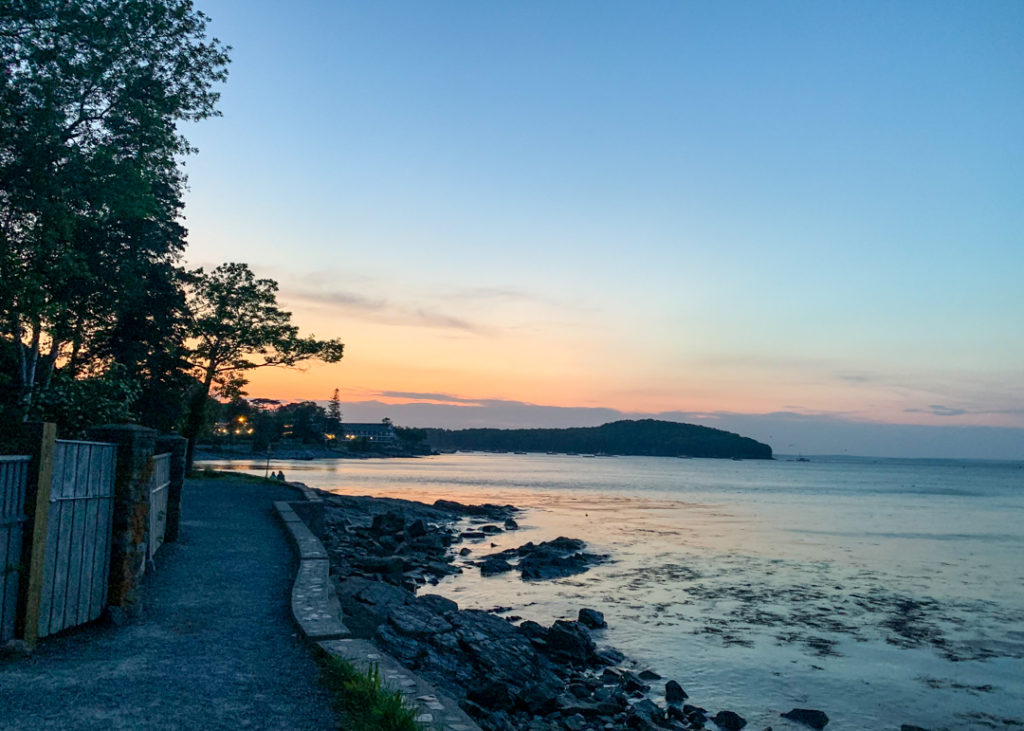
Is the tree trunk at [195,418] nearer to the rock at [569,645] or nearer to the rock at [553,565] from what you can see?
the rock at [553,565]

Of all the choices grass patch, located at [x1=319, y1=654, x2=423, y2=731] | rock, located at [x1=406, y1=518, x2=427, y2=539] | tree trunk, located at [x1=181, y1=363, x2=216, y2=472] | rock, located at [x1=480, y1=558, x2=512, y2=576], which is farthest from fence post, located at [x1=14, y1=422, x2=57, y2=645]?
tree trunk, located at [x1=181, y1=363, x2=216, y2=472]

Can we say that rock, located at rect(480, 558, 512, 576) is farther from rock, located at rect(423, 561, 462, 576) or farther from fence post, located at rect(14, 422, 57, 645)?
fence post, located at rect(14, 422, 57, 645)

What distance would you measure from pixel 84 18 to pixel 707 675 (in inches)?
782

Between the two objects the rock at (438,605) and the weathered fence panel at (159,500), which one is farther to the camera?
the rock at (438,605)

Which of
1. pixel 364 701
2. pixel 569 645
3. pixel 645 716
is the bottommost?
pixel 645 716

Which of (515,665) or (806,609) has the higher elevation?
(515,665)

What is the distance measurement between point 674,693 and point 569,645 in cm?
247

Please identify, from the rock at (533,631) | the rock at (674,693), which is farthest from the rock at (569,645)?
the rock at (674,693)

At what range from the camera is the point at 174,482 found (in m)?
15.7

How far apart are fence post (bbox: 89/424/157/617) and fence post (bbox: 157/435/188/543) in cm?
579

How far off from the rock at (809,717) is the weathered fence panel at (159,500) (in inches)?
440

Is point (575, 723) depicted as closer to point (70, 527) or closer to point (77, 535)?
point (77, 535)

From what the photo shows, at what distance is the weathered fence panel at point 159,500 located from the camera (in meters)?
12.8

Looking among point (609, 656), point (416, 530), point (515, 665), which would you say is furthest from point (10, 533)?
point (416, 530)
